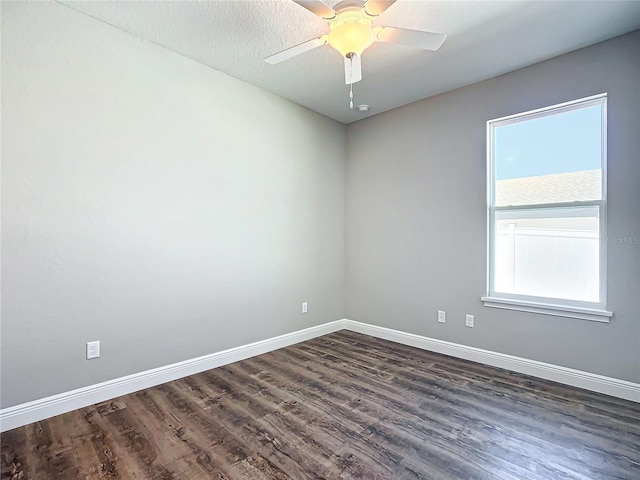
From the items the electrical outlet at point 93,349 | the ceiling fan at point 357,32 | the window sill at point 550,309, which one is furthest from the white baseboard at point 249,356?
the ceiling fan at point 357,32

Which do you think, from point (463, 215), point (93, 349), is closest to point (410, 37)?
point (463, 215)

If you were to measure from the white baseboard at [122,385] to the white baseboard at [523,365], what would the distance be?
128 cm

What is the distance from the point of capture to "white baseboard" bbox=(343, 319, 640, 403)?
94.0 inches

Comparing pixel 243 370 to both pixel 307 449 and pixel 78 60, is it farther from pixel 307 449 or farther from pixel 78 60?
pixel 78 60

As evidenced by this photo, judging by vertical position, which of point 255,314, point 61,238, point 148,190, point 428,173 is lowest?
point 255,314

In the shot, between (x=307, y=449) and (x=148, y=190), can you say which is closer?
(x=307, y=449)

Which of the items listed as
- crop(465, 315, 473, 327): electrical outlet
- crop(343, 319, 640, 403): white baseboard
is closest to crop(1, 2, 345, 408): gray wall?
crop(343, 319, 640, 403): white baseboard

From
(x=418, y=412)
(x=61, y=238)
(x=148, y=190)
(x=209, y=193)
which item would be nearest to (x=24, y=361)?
(x=61, y=238)

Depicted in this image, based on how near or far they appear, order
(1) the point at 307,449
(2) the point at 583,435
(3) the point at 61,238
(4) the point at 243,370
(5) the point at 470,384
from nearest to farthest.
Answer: (1) the point at 307,449, (2) the point at 583,435, (3) the point at 61,238, (5) the point at 470,384, (4) the point at 243,370

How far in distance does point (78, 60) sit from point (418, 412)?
3.33 m

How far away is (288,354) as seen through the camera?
130 inches

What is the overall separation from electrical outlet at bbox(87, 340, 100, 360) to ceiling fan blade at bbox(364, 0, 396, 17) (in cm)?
273

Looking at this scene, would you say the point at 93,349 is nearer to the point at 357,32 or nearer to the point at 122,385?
the point at 122,385

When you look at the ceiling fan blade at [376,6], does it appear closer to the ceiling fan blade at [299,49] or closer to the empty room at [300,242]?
the empty room at [300,242]
